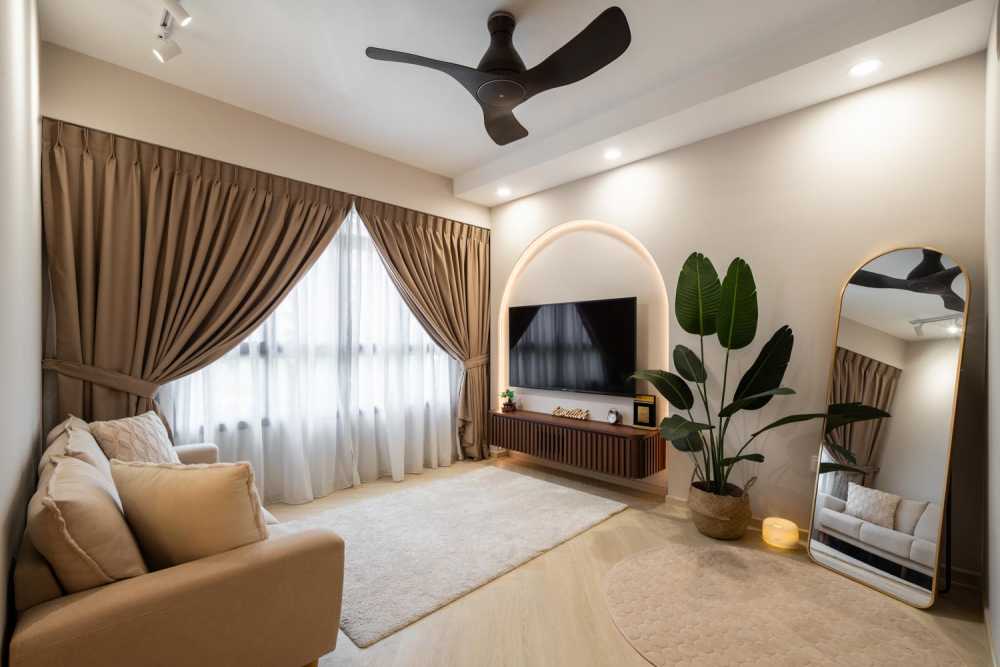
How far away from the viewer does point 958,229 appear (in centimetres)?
230

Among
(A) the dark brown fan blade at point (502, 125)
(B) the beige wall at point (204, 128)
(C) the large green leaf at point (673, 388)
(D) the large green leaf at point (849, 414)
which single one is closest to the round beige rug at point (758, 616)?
(D) the large green leaf at point (849, 414)

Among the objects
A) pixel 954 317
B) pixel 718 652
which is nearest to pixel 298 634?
pixel 718 652

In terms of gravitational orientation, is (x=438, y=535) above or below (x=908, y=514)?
below

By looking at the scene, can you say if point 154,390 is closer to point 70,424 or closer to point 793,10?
point 70,424

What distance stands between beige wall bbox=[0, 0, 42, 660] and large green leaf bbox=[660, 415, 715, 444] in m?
2.76

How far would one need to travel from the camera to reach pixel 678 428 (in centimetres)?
272

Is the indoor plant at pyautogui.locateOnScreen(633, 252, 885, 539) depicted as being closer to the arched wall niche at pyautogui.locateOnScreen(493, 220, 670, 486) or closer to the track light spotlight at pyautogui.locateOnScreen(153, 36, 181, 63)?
the arched wall niche at pyautogui.locateOnScreen(493, 220, 670, 486)

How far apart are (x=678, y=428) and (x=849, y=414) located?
2.90 ft

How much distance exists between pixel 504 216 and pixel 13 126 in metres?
3.75

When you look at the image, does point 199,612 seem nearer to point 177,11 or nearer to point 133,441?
point 133,441

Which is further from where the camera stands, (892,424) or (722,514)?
(722,514)

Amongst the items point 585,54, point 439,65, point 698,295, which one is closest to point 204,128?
point 439,65

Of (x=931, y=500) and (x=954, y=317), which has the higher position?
(x=954, y=317)

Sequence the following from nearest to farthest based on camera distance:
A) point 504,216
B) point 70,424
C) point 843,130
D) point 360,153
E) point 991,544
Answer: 1. point 991,544
2. point 70,424
3. point 843,130
4. point 360,153
5. point 504,216
